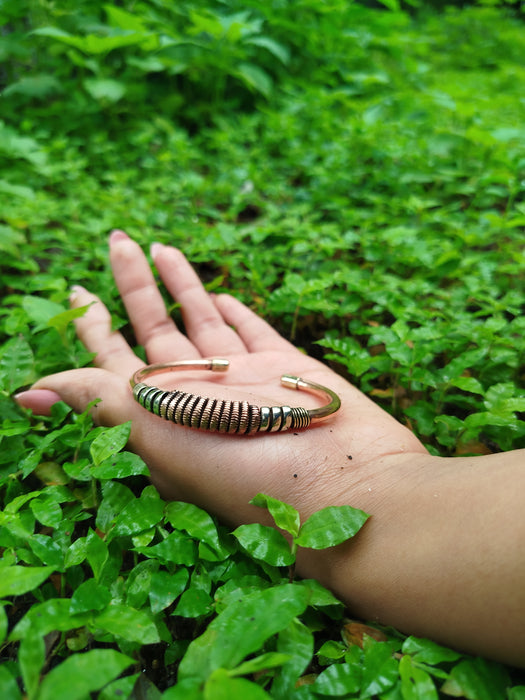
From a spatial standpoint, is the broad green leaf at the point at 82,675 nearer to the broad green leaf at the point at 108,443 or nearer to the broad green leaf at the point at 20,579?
the broad green leaf at the point at 20,579

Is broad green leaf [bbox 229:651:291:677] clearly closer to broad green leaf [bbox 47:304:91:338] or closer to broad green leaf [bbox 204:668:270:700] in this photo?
broad green leaf [bbox 204:668:270:700]

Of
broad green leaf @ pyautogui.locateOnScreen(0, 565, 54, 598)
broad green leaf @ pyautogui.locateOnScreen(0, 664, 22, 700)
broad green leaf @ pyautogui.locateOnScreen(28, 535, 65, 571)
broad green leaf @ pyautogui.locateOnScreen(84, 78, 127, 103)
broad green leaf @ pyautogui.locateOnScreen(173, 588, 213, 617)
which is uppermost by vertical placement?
broad green leaf @ pyautogui.locateOnScreen(84, 78, 127, 103)

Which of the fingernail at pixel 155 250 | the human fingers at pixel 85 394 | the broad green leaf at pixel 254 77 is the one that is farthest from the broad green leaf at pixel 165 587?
the broad green leaf at pixel 254 77

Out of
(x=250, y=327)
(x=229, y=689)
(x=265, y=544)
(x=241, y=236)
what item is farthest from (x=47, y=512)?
(x=241, y=236)

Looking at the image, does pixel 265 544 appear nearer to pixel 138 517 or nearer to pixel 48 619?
pixel 138 517

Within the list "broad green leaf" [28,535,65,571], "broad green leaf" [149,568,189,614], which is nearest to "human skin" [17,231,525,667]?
"broad green leaf" [149,568,189,614]

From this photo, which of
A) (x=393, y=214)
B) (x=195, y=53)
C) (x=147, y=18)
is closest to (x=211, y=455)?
(x=393, y=214)
